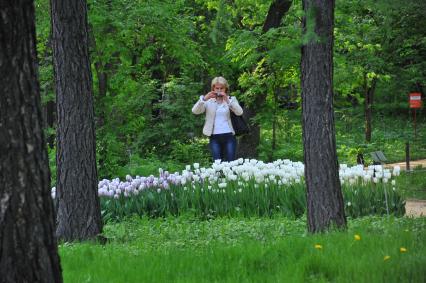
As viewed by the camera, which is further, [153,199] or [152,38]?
[152,38]

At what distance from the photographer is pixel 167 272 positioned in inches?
169

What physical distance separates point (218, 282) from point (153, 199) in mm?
4521

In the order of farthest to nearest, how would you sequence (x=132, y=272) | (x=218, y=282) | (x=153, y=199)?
(x=153, y=199) → (x=132, y=272) → (x=218, y=282)

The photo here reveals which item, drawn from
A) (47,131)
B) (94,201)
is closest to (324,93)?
(94,201)

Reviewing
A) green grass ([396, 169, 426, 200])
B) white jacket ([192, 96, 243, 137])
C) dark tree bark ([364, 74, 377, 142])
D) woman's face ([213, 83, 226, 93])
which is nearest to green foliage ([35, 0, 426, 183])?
dark tree bark ([364, 74, 377, 142])

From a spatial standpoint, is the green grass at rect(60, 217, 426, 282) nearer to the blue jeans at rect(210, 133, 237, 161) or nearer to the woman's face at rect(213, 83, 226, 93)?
the blue jeans at rect(210, 133, 237, 161)

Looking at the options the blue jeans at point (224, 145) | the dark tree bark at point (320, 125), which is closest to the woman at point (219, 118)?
the blue jeans at point (224, 145)

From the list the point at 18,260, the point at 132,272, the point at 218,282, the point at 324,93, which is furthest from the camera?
the point at 324,93

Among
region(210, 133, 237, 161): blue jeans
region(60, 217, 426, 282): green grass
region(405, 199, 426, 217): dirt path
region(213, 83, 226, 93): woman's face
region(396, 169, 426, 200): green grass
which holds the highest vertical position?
region(213, 83, 226, 93): woman's face

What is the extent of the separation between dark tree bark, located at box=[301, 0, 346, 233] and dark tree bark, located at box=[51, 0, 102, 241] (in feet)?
7.19

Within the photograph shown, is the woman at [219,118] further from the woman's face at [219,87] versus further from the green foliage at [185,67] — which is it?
the green foliage at [185,67]

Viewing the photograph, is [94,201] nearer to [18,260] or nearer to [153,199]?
[153,199]

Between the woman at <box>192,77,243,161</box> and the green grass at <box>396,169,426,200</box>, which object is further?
the green grass at <box>396,169,426,200</box>

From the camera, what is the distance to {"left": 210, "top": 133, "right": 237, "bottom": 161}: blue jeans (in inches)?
397
